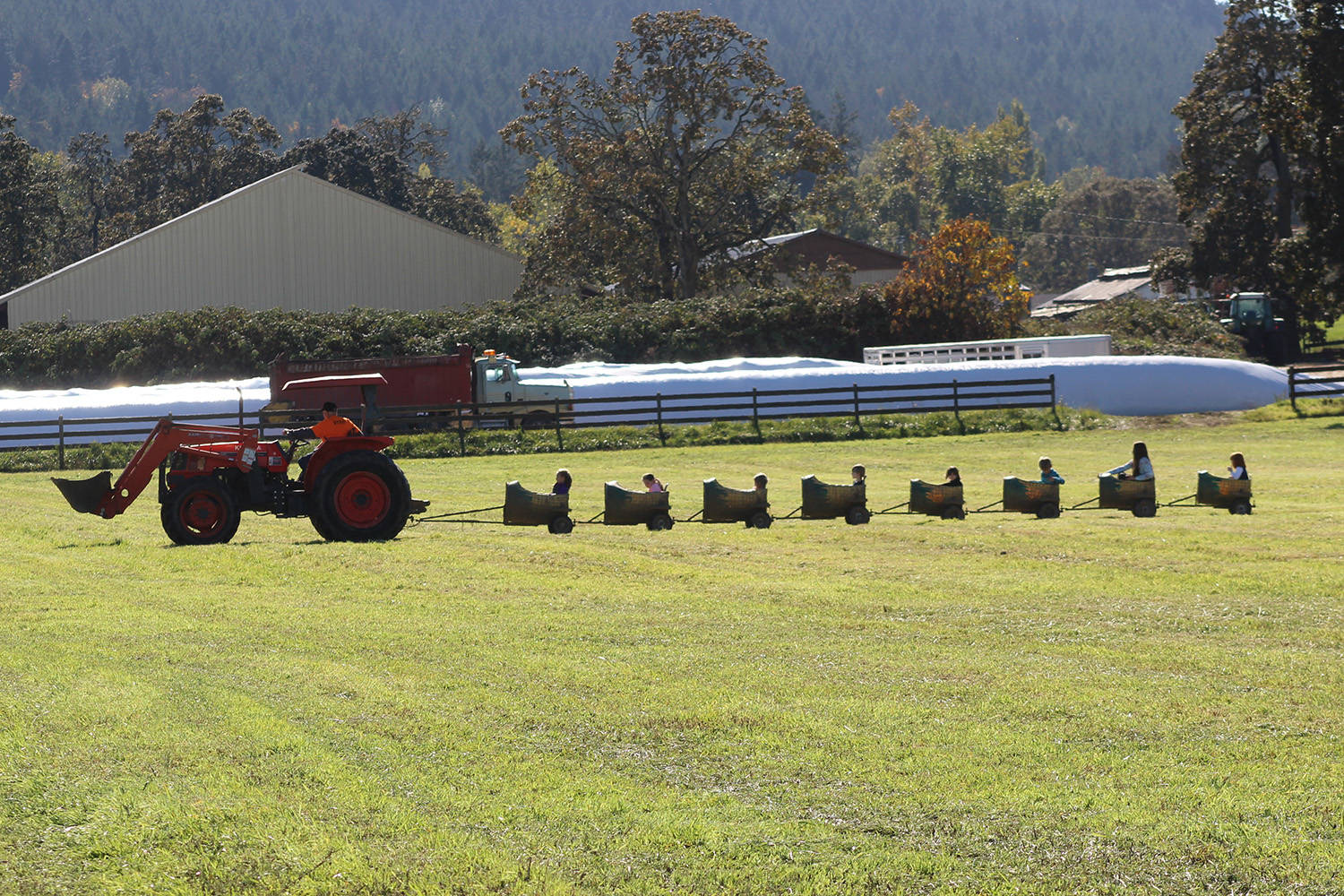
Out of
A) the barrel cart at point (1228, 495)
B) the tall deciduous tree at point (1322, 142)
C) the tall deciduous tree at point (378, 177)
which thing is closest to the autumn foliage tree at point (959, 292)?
the tall deciduous tree at point (1322, 142)

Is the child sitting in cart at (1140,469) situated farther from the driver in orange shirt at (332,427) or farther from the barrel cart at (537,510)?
the driver in orange shirt at (332,427)

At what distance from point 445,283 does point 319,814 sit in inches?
2204

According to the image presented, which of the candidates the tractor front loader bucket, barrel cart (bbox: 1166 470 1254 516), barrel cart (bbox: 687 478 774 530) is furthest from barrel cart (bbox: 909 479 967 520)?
the tractor front loader bucket

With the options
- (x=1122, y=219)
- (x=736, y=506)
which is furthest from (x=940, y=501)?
(x=1122, y=219)

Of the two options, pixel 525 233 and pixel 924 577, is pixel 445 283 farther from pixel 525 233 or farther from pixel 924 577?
pixel 525 233

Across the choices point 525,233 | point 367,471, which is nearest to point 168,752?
point 367,471

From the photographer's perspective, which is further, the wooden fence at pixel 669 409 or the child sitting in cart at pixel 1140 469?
the wooden fence at pixel 669 409

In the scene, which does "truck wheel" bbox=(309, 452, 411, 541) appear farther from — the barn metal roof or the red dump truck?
the barn metal roof

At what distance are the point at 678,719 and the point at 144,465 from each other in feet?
36.6

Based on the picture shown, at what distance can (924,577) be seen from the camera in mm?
14180

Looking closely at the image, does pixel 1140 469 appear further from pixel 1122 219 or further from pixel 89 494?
pixel 1122 219

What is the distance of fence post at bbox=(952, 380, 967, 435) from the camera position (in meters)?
37.7

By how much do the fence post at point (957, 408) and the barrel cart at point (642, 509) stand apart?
19.8 meters

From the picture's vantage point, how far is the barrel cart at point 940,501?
1956 centimetres
